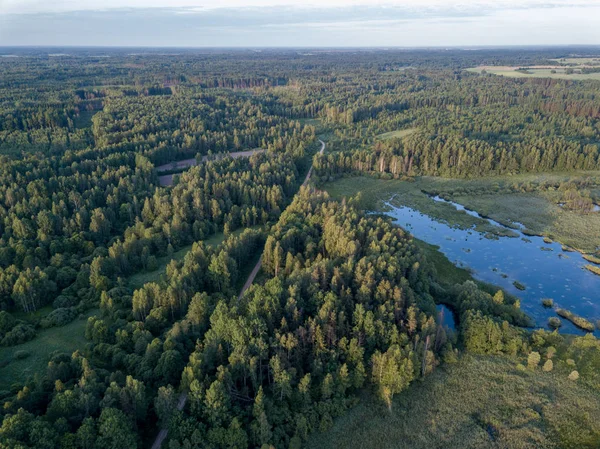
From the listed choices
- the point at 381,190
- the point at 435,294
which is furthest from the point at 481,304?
the point at 381,190

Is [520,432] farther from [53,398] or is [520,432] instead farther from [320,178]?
[320,178]

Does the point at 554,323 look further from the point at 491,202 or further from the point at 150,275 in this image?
the point at 150,275

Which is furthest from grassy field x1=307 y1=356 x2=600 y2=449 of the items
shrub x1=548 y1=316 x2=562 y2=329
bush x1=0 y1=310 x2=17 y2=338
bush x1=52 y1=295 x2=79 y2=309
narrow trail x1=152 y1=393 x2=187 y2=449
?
bush x1=0 y1=310 x2=17 y2=338

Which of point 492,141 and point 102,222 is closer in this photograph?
point 102,222

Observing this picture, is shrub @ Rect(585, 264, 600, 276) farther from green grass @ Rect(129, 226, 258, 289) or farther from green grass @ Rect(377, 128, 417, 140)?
green grass @ Rect(377, 128, 417, 140)

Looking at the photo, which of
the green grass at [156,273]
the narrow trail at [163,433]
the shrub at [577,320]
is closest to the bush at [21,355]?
the green grass at [156,273]

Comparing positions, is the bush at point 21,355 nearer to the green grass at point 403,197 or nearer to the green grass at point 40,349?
the green grass at point 40,349

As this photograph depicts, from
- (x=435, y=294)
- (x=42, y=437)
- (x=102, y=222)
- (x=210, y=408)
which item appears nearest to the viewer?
(x=42, y=437)

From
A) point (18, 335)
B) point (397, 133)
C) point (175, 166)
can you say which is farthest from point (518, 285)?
point (397, 133)
